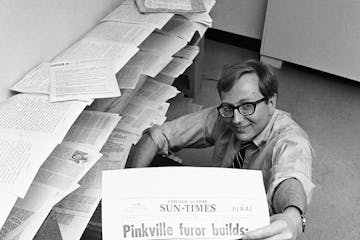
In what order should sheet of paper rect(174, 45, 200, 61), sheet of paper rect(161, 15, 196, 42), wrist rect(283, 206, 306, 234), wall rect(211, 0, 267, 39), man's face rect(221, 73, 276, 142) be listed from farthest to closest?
wall rect(211, 0, 267, 39)
sheet of paper rect(174, 45, 200, 61)
sheet of paper rect(161, 15, 196, 42)
man's face rect(221, 73, 276, 142)
wrist rect(283, 206, 306, 234)

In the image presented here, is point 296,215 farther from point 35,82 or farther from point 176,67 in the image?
point 176,67

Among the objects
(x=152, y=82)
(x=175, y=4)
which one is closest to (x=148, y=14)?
(x=175, y=4)

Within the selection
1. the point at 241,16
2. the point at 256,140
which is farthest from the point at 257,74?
the point at 241,16

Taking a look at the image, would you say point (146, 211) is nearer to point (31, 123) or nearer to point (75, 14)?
point (31, 123)

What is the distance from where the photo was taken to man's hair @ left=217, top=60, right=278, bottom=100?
1.14 m

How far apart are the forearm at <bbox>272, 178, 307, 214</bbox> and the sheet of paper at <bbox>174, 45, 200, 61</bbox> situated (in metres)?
0.84

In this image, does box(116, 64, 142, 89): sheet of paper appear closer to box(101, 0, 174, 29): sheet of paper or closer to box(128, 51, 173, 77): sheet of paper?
box(128, 51, 173, 77): sheet of paper

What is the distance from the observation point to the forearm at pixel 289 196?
904 millimetres

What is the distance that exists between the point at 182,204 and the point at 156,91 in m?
0.78

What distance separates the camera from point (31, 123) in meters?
0.94

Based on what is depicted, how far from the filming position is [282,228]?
803 mm

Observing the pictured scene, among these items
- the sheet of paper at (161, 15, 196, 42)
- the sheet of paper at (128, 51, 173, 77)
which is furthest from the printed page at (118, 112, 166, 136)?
the sheet of paper at (161, 15, 196, 42)

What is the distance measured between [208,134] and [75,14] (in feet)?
1.91

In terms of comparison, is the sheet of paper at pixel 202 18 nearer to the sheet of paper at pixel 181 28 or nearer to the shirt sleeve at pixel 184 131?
the sheet of paper at pixel 181 28
